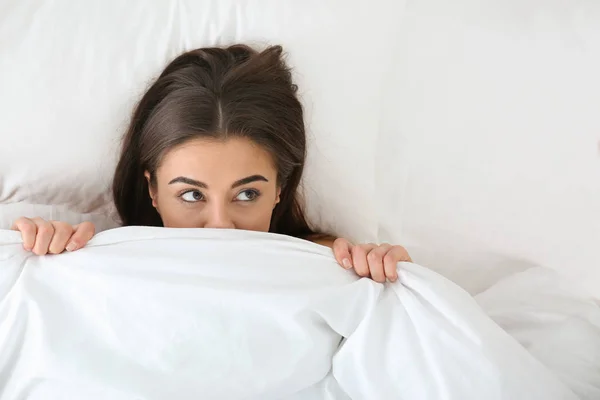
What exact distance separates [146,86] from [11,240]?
406mm

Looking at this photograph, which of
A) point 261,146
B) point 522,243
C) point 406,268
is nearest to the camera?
point 406,268

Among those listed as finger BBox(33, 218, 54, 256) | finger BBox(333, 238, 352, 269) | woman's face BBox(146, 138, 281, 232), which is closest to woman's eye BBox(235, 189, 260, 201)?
woman's face BBox(146, 138, 281, 232)

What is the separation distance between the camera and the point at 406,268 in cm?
93

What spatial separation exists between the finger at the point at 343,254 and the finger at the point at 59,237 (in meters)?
0.39

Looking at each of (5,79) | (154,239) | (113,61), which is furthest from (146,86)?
(154,239)

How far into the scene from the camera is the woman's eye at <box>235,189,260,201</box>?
1.09m

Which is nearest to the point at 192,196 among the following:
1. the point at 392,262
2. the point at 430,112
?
the point at 392,262

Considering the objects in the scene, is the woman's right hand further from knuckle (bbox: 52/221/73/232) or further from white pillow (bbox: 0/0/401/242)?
white pillow (bbox: 0/0/401/242)

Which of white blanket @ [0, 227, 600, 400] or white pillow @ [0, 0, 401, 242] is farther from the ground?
white pillow @ [0, 0, 401, 242]

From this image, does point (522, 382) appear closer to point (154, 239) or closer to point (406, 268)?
point (406, 268)

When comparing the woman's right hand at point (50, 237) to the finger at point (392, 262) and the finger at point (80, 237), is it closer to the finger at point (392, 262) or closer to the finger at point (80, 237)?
the finger at point (80, 237)

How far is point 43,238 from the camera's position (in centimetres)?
91

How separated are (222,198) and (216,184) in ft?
0.09

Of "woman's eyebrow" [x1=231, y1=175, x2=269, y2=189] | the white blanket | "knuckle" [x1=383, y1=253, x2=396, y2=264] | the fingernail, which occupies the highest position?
"woman's eyebrow" [x1=231, y1=175, x2=269, y2=189]
